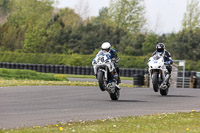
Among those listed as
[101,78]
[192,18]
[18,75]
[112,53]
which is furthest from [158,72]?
[192,18]

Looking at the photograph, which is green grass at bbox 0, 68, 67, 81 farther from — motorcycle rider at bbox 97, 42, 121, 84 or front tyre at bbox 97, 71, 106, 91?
front tyre at bbox 97, 71, 106, 91

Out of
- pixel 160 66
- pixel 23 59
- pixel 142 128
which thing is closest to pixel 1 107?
pixel 142 128

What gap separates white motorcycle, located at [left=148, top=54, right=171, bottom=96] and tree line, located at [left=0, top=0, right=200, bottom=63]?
145ft

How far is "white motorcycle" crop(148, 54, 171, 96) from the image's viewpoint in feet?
58.3

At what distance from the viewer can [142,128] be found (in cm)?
894

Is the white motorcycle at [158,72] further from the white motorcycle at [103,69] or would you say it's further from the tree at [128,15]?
the tree at [128,15]

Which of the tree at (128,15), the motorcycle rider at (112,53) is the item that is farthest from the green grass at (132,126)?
the tree at (128,15)

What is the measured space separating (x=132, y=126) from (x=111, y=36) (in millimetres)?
60534

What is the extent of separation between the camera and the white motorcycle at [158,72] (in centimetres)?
1778

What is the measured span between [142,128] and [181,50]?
182 ft

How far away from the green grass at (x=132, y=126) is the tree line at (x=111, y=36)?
52483mm

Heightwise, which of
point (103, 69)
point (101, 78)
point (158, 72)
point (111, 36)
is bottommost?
point (101, 78)

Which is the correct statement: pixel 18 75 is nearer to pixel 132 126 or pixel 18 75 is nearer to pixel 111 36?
pixel 132 126

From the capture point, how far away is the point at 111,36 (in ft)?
228
